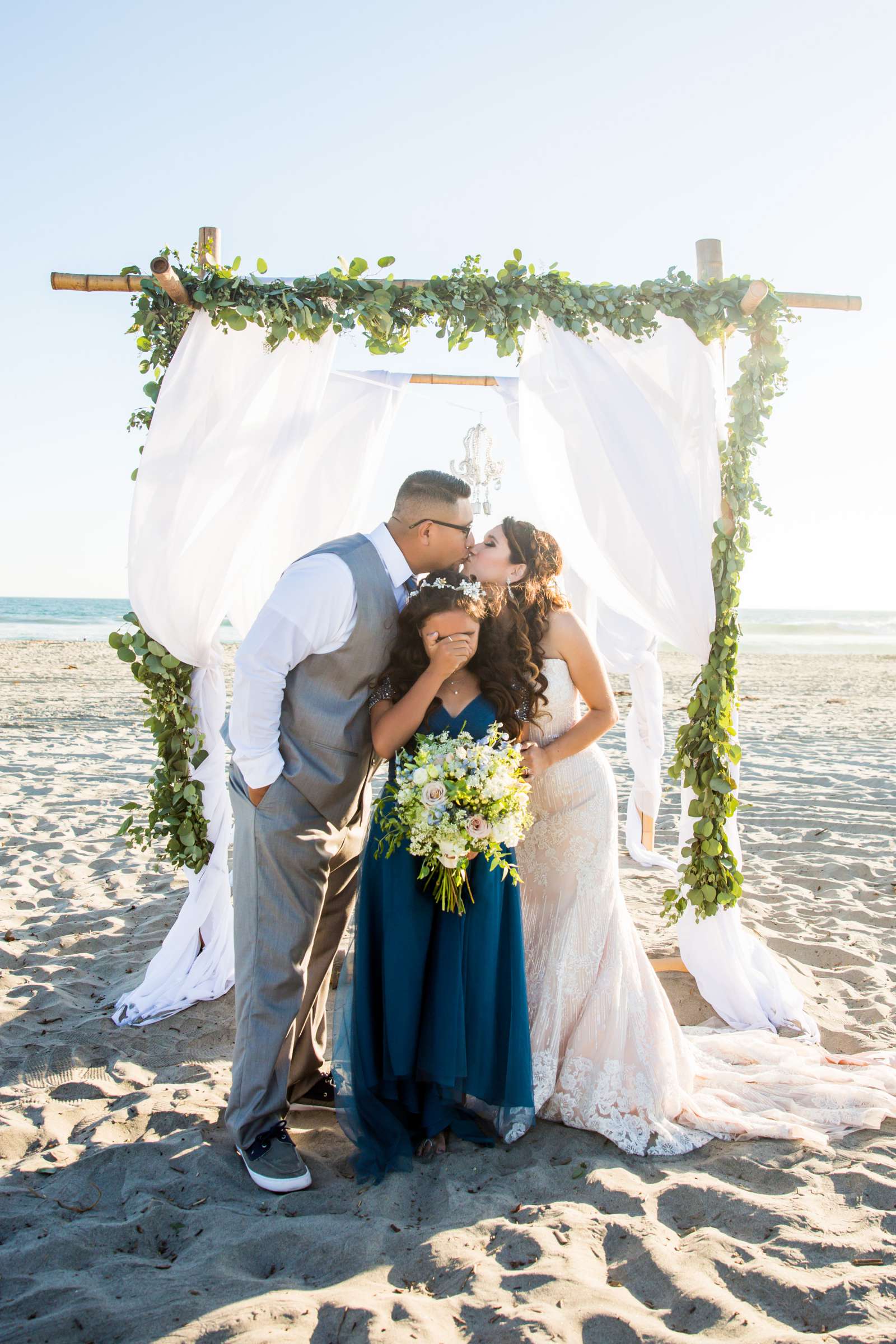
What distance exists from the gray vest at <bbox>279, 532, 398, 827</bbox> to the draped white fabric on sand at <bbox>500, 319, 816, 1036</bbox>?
145cm

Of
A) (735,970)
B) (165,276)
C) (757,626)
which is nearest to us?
(165,276)

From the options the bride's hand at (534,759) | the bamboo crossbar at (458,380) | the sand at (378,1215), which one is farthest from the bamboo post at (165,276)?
the sand at (378,1215)

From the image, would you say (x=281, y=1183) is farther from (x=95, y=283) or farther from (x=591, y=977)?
(x=95, y=283)

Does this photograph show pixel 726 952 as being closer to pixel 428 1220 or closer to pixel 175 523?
pixel 428 1220

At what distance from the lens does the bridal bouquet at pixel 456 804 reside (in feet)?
9.33

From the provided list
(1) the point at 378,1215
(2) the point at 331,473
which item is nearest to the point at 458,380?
(2) the point at 331,473

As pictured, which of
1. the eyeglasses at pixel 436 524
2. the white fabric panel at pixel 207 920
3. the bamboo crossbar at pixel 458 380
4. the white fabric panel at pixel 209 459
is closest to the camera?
the eyeglasses at pixel 436 524

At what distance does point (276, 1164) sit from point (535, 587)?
216 centimetres

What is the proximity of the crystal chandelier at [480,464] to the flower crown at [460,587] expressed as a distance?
92.2 inches

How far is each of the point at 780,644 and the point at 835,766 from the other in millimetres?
27750

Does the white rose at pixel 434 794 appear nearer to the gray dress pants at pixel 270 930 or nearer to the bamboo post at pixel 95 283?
the gray dress pants at pixel 270 930

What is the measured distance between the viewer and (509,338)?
3.86 m

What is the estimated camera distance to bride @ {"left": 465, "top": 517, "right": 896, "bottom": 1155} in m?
3.21

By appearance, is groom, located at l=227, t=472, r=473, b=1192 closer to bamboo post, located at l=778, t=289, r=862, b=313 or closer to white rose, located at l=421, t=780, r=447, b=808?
white rose, located at l=421, t=780, r=447, b=808
